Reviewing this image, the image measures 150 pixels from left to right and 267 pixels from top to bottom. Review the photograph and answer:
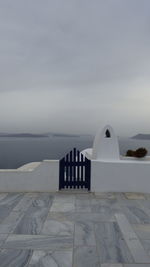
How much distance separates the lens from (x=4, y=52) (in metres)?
11.1

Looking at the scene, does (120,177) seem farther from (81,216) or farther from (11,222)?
(11,222)

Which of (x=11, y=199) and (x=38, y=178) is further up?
(x=38, y=178)

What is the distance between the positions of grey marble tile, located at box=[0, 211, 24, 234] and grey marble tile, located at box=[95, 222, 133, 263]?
5.33ft

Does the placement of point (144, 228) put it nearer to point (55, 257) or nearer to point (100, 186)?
point (55, 257)

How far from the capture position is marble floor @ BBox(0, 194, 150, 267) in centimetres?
322

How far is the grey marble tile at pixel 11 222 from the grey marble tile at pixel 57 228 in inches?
23.6

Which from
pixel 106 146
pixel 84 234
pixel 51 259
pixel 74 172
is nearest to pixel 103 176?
pixel 74 172

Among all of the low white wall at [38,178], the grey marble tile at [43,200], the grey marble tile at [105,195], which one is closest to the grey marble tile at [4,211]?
the grey marble tile at [43,200]

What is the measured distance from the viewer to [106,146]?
27.5ft

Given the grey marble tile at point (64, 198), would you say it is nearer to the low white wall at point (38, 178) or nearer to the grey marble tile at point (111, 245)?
the low white wall at point (38, 178)

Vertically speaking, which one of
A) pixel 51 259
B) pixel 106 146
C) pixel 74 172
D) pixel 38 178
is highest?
pixel 106 146

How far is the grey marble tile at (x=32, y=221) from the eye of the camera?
4186 mm

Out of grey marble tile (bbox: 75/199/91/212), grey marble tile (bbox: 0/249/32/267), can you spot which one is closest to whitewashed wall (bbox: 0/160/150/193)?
grey marble tile (bbox: 75/199/91/212)

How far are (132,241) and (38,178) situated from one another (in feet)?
13.4
